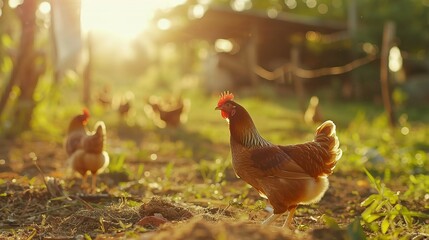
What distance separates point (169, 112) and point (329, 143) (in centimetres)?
794

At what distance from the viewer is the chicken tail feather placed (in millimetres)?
4238

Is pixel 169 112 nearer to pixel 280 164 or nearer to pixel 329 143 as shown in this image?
pixel 329 143

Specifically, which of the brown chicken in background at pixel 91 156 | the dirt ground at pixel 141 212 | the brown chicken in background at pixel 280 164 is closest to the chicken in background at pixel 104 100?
the dirt ground at pixel 141 212

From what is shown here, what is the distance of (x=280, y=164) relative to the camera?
4.00 metres

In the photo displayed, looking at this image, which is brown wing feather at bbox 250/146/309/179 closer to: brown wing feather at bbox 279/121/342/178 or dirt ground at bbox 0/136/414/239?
brown wing feather at bbox 279/121/342/178

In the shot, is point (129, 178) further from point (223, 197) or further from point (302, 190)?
point (302, 190)

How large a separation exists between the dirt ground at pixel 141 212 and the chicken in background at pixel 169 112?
5.22 m

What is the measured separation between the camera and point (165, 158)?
8398mm

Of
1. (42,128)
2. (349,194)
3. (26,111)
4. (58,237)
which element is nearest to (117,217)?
(58,237)

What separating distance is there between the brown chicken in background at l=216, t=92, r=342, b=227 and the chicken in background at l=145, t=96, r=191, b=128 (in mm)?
7756

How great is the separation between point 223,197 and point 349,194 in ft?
4.69

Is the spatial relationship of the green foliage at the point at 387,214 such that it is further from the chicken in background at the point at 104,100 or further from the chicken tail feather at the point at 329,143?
the chicken in background at the point at 104,100

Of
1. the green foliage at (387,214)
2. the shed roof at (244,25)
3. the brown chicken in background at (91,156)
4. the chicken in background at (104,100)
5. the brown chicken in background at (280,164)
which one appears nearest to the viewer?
the green foliage at (387,214)

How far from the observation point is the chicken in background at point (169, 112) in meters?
12.0
